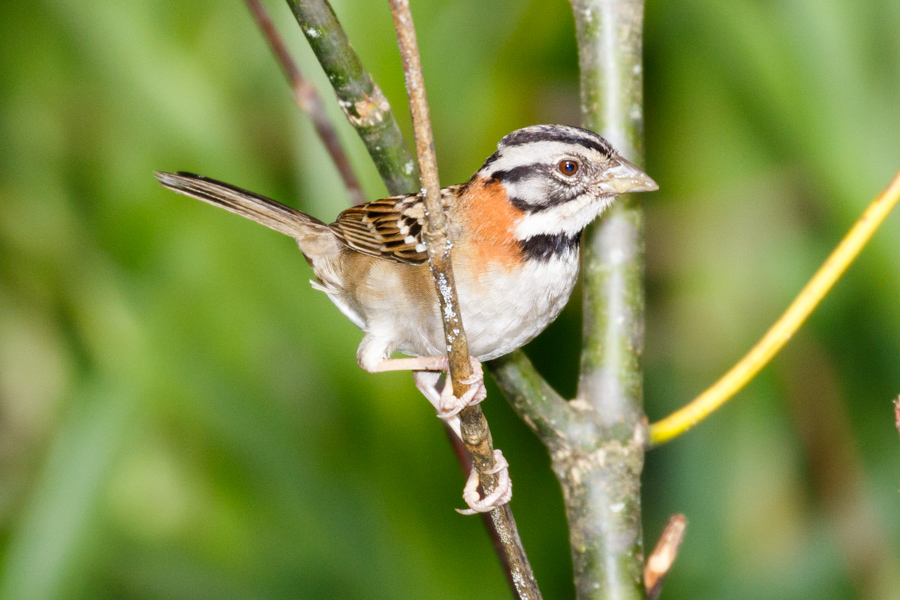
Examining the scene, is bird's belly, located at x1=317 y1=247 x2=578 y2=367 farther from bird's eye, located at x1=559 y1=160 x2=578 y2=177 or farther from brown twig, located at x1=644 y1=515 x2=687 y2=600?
brown twig, located at x1=644 y1=515 x2=687 y2=600

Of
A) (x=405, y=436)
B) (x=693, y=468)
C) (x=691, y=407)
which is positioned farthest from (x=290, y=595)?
(x=691, y=407)

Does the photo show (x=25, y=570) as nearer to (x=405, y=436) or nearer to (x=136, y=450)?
(x=136, y=450)

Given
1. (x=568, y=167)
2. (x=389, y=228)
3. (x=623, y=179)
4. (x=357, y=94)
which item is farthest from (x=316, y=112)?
(x=623, y=179)

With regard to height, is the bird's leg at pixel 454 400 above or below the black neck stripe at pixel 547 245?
below

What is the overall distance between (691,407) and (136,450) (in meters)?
2.40

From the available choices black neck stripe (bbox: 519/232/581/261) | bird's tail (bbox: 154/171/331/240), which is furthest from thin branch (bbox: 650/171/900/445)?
bird's tail (bbox: 154/171/331/240)

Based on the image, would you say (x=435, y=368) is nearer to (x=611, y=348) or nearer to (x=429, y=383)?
(x=429, y=383)

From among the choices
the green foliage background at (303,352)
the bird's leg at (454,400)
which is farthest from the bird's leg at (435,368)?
the green foliage background at (303,352)

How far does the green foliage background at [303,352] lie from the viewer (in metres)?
3.12

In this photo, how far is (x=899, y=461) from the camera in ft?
11.3

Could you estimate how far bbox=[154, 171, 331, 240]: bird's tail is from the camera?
8.32ft

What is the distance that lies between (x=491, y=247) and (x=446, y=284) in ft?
2.87

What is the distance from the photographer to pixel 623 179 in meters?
2.14

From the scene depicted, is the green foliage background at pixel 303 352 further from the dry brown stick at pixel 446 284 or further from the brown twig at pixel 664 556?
the dry brown stick at pixel 446 284
